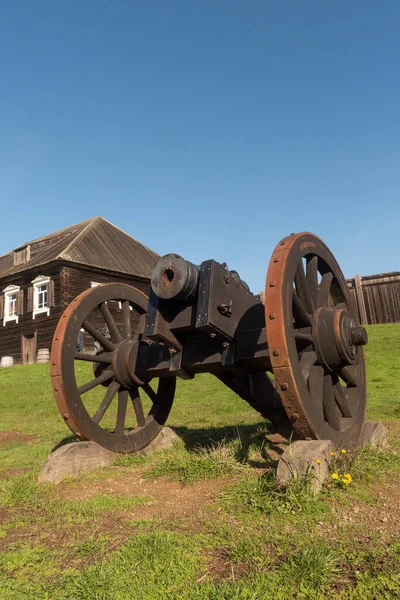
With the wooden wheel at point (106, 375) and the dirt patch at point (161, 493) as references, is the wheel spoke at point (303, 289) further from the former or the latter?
the wooden wheel at point (106, 375)

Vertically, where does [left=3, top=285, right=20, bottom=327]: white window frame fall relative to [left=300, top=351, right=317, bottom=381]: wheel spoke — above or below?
above

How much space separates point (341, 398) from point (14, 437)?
16.5 ft

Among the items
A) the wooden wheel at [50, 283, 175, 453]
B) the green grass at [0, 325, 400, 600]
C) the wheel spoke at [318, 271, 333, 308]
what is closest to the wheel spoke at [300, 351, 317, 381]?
the wheel spoke at [318, 271, 333, 308]

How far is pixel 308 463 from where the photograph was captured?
9.56ft

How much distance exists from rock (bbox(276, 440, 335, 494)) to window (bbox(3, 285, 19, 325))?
22979mm

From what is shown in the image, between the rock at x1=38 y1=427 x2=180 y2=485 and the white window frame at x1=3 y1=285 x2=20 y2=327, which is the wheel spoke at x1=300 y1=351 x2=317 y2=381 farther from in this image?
the white window frame at x1=3 y1=285 x2=20 y2=327

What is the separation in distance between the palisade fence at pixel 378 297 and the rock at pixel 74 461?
13796 millimetres

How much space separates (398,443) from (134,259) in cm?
2256

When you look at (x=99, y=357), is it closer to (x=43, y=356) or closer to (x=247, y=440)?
(x=247, y=440)

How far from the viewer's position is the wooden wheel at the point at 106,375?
14.0 ft

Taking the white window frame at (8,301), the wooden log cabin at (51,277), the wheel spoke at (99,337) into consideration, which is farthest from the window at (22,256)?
the wheel spoke at (99,337)

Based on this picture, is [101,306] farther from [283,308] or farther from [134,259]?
[134,259]

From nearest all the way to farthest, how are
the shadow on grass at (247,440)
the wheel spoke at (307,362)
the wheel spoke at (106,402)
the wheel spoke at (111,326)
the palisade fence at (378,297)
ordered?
1. the wheel spoke at (307,362)
2. the shadow on grass at (247,440)
3. the wheel spoke at (106,402)
4. the wheel spoke at (111,326)
5. the palisade fence at (378,297)

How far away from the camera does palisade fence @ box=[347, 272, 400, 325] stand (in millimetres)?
16094
